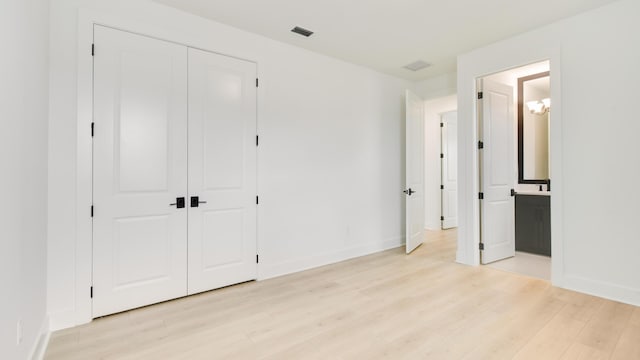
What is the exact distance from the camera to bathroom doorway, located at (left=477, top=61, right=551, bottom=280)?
3.91 m

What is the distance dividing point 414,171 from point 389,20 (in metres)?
2.34

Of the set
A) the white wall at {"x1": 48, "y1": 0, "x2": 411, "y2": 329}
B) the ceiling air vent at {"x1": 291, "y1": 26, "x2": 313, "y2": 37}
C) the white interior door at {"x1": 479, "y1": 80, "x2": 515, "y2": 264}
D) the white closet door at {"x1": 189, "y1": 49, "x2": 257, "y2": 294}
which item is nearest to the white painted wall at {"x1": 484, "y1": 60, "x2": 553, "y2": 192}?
the white interior door at {"x1": 479, "y1": 80, "x2": 515, "y2": 264}

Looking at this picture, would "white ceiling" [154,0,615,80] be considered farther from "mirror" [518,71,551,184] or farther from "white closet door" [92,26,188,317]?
"mirror" [518,71,551,184]

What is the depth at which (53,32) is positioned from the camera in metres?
2.30

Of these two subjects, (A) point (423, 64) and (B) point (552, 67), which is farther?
(A) point (423, 64)

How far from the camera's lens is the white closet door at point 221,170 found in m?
2.95

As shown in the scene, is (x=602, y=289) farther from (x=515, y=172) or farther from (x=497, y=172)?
(x=515, y=172)

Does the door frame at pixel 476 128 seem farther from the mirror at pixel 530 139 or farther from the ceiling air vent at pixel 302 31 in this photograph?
the ceiling air vent at pixel 302 31

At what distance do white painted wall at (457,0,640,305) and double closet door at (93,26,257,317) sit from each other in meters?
3.32

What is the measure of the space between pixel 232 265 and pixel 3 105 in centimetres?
226

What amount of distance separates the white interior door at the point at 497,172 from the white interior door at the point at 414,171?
3.19 ft

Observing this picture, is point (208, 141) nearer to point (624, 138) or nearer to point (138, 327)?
point (138, 327)

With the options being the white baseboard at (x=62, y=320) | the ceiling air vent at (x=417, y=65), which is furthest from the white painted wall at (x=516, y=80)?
the white baseboard at (x=62, y=320)

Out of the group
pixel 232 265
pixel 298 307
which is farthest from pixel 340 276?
pixel 232 265
